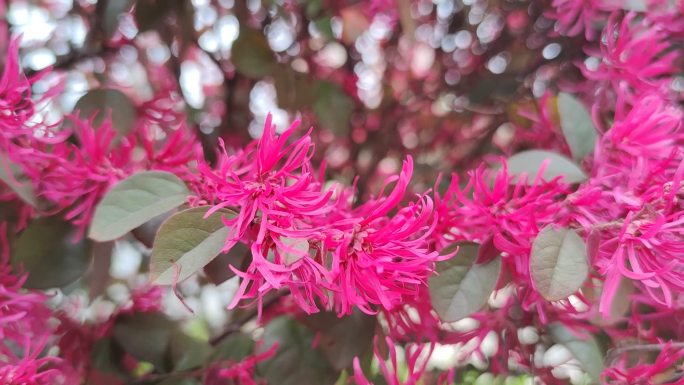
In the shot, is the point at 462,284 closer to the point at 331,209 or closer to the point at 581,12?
the point at 331,209

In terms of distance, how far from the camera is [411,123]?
1033mm

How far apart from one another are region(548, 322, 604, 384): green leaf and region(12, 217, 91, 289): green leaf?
0.38 metres

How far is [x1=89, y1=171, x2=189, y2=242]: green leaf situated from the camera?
0.38 meters

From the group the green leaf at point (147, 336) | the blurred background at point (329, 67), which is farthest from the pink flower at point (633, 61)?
the green leaf at point (147, 336)

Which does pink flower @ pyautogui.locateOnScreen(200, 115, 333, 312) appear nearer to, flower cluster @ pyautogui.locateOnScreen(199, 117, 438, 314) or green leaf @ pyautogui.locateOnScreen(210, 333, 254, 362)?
flower cluster @ pyautogui.locateOnScreen(199, 117, 438, 314)

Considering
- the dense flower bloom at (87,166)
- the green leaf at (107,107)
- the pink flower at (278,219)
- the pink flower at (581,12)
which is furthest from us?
the pink flower at (581,12)

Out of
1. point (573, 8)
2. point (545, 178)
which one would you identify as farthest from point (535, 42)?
point (545, 178)

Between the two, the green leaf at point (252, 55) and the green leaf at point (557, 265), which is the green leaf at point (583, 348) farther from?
the green leaf at point (252, 55)

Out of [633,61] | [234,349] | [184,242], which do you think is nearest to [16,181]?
[184,242]

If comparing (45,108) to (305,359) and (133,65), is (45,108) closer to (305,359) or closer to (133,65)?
(305,359)

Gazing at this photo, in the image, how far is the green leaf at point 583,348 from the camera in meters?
0.49

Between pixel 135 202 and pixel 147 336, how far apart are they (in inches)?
9.0

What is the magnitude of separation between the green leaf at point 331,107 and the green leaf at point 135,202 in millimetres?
348

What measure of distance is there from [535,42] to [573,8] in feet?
0.69
